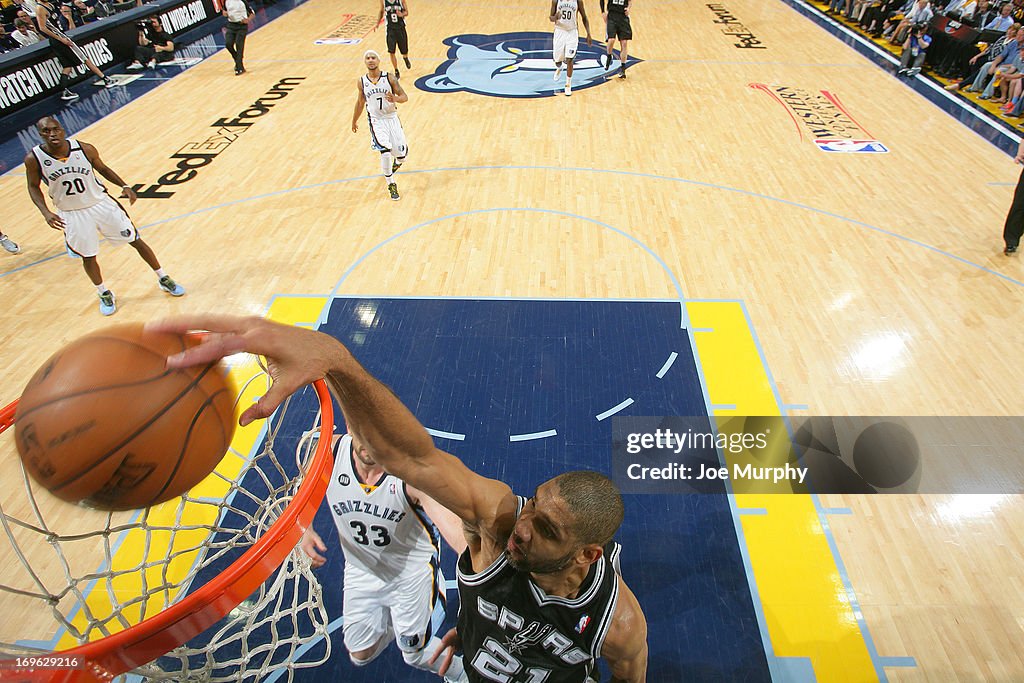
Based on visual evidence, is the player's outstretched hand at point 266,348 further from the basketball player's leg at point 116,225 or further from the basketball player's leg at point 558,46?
the basketball player's leg at point 558,46

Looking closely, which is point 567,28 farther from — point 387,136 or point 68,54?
point 68,54

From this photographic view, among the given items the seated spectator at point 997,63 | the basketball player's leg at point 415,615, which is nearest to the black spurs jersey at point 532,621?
the basketball player's leg at point 415,615

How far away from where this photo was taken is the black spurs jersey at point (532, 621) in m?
1.95

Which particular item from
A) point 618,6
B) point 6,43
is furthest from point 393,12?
point 6,43

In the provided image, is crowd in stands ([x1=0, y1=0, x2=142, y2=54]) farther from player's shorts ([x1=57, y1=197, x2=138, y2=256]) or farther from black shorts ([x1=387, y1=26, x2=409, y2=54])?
player's shorts ([x1=57, y1=197, x2=138, y2=256])

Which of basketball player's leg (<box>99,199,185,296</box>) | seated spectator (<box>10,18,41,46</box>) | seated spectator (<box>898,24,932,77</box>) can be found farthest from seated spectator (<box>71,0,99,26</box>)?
seated spectator (<box>898,24,932,77</box>)

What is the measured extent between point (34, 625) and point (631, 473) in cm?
371

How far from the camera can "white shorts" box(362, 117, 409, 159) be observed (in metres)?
7.10

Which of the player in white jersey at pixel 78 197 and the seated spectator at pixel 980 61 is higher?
the player in white jersey at pixel 78 197

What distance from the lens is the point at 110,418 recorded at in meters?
1.46

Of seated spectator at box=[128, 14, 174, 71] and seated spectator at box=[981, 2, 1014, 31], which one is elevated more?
seated spectator at box=[981, 2, 1014, 31]

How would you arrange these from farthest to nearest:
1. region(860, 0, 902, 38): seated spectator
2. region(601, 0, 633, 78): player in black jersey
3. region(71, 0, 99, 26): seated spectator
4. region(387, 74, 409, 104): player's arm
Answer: region(860, 0, 902, 38): seated spectator, region(71, 0, 99, 26): seated spectator, region(601, 0, 633, 78): player in black jersey, region(387, 74, 409, 104): player's arm

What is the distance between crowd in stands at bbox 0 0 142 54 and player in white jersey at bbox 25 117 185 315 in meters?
8.23

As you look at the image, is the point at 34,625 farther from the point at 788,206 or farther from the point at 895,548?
the point at 788,206
